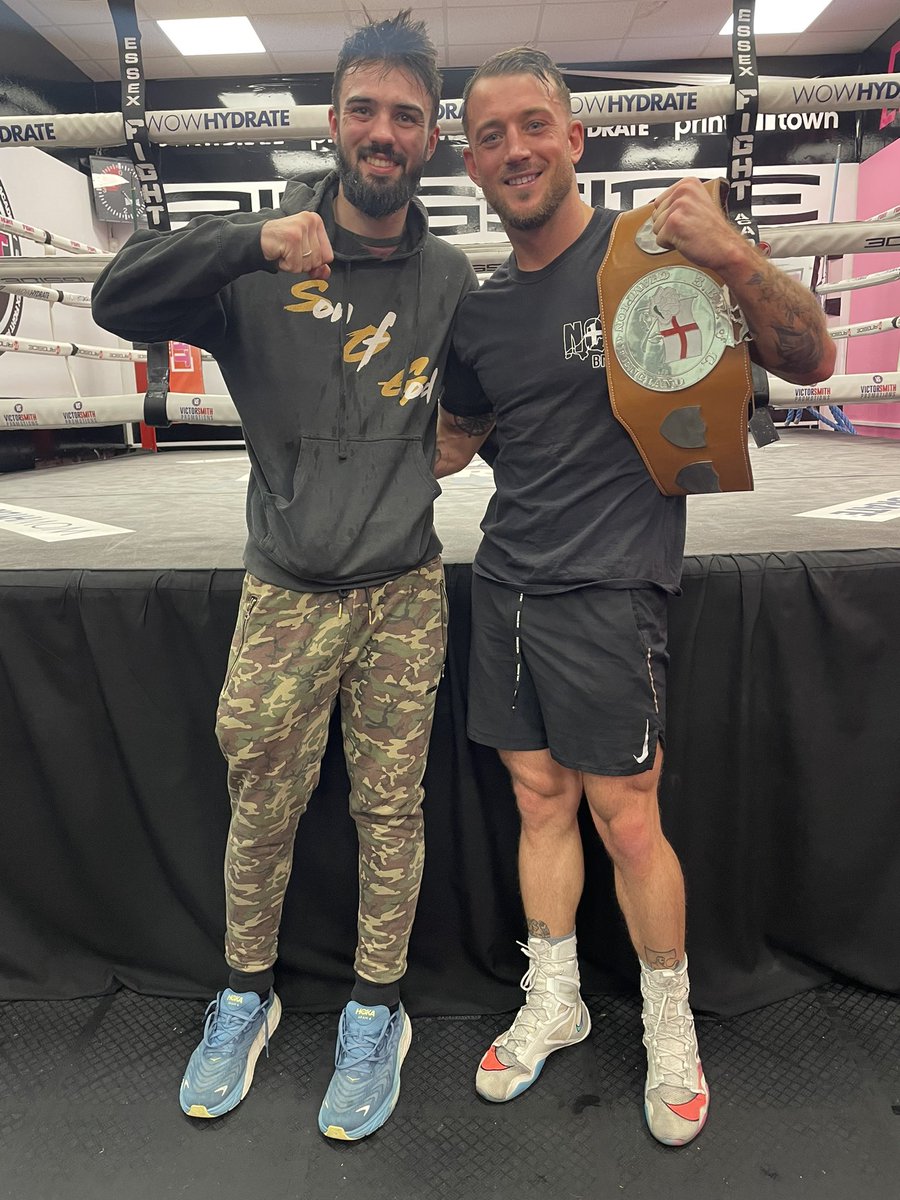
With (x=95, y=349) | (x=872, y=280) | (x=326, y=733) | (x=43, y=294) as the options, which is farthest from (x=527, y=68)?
(x=95, y=349)

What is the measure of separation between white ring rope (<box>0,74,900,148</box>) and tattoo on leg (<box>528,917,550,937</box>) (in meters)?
1.57

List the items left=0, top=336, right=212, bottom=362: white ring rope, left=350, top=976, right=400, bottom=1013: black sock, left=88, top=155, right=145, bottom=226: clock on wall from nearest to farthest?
left=350, top=976, right=400, bottom=1013: black sock → left=0, top=336, right=212, bottom=362: white ring rope → left=88, top=155, right=145, bottom=226: clock on wall

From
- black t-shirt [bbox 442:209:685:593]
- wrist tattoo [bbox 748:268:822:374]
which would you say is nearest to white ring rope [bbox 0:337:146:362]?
black t-shirt [bbox 442:209:685:593]

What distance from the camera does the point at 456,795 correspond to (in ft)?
4.50

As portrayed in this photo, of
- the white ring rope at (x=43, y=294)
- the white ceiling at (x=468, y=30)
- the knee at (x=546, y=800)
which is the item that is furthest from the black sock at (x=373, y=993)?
the white ceiling at (x=468, y=30)

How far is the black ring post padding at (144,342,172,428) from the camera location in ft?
5.53

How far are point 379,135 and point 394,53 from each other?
0.12 m

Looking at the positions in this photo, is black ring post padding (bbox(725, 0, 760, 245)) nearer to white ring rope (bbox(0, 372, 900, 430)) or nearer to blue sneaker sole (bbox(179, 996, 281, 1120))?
white ring rope (bbox(0, 372, 900, 430))

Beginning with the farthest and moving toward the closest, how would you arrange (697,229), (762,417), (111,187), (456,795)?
(111,187) < (762,417) < (456,795) < (697,229)

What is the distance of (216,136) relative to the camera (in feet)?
5.70

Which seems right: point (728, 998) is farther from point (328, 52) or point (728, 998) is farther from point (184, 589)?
point (328, 52)

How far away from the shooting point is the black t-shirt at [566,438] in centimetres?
107

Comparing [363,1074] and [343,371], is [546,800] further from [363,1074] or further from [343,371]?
[343,371]

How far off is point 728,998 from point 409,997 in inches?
22.4
